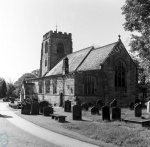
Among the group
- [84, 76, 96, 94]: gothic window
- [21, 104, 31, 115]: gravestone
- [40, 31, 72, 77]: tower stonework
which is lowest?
[21, 104, 31, 115]: gravestone

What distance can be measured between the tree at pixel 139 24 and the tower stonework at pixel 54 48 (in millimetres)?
28801

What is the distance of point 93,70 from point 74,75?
2976mm

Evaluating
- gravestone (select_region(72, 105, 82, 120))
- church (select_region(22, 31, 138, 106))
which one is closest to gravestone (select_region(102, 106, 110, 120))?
gravestone (select_region(72, 105, 82, 120))

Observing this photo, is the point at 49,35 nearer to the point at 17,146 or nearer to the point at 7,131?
the point at 7,131

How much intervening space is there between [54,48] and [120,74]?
818 inches

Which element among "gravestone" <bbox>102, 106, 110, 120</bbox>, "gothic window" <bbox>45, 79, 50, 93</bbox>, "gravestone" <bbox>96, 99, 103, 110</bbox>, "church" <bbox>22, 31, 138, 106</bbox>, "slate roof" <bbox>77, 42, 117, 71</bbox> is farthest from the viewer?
"gothic window" <bbox>45, 79, 50, 93</bbox>

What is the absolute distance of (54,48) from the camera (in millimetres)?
49594

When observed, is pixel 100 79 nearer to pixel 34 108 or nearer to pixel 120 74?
pixel 120 74

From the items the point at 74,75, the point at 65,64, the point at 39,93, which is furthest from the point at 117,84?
the point at 39,93

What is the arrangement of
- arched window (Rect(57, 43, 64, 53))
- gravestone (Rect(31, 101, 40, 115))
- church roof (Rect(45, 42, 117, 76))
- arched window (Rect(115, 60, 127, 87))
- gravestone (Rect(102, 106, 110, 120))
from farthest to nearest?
arched window (Rect(57, 43, 64, 53)) → arched window (Rect(115, 60, 127, 87)) → church roof (Rect(45, 42, 117, 76)) → gravestone (Rect(31, 101, 40, 115)) → gravestone (Rect(102, 106, 110, 120))

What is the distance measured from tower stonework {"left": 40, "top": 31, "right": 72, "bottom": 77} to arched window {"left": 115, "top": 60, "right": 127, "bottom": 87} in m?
19.3

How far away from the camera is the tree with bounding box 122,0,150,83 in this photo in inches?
771

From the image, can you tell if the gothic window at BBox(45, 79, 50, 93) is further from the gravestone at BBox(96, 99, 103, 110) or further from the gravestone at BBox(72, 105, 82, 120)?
the gravestone at BBox(72, 105, 82, 120)

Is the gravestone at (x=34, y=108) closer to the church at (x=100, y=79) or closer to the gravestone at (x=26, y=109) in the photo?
the gravestone at (x=26, y=109)
